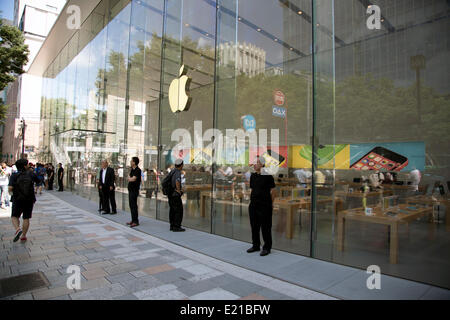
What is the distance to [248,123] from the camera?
7777 mm

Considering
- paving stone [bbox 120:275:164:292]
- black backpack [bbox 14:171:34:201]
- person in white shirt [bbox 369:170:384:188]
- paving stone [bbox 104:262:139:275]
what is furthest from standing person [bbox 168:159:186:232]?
person in white shirt [bbox 369:170:384:188]

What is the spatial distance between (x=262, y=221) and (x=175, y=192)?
2.97m

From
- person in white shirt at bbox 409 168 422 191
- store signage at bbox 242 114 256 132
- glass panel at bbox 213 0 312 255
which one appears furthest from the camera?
store signage at bbox 242 114 256 132

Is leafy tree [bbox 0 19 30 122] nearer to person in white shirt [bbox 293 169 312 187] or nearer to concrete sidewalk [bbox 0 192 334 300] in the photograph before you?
concrete sidewalk [bbox 0 192 334 300]

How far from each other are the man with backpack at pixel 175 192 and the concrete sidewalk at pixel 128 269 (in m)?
0.56

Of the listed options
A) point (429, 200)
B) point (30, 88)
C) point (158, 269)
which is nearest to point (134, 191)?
point (158, 269)

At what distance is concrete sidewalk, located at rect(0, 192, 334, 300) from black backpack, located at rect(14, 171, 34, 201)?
101 cm

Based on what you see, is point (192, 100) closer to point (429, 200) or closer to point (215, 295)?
point (215, 295)

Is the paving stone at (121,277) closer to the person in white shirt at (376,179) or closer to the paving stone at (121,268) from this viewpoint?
the paving stone at (121,268)

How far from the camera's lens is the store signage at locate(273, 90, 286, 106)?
10008 mm

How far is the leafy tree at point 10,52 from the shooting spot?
17516 mm
